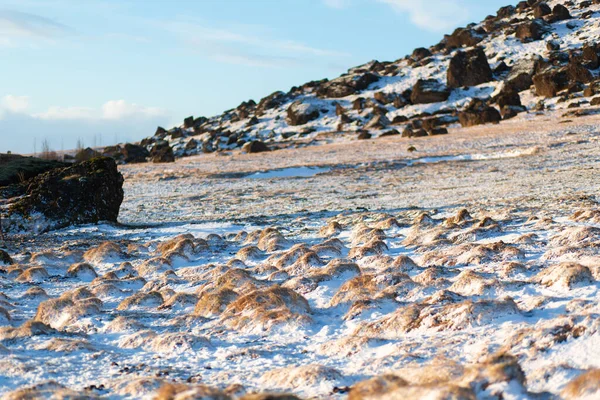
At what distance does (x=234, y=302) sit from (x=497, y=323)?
3.14 meters

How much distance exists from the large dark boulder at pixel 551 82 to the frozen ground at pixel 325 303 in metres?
44.6

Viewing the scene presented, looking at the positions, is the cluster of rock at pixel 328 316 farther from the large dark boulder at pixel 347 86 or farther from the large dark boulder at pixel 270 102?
the large dark boulder at pixel 270 102

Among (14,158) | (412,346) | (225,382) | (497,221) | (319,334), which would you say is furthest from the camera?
(14,158)

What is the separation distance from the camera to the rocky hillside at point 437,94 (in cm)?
5603

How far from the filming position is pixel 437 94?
68.9m

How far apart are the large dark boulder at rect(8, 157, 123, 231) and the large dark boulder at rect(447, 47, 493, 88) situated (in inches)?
2406

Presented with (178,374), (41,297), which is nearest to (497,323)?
(178,374)

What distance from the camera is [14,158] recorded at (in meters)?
20.1

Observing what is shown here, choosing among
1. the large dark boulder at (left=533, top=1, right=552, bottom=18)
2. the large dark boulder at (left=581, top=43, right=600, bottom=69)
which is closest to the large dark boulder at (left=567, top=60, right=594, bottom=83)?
the large dark boulder at (left=581, top=43, right=600, bottom=69)

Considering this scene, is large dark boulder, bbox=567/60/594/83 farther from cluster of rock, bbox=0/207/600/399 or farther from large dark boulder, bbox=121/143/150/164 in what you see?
cluster of rock, bbox=0/207/600/399

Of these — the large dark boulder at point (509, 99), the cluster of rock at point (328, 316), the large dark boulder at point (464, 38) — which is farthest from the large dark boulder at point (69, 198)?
the large dark boulder at point (464, 38)

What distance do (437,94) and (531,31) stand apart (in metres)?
23.0

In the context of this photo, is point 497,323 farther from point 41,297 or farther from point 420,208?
point 420,208

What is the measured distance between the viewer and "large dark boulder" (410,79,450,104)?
226ft
